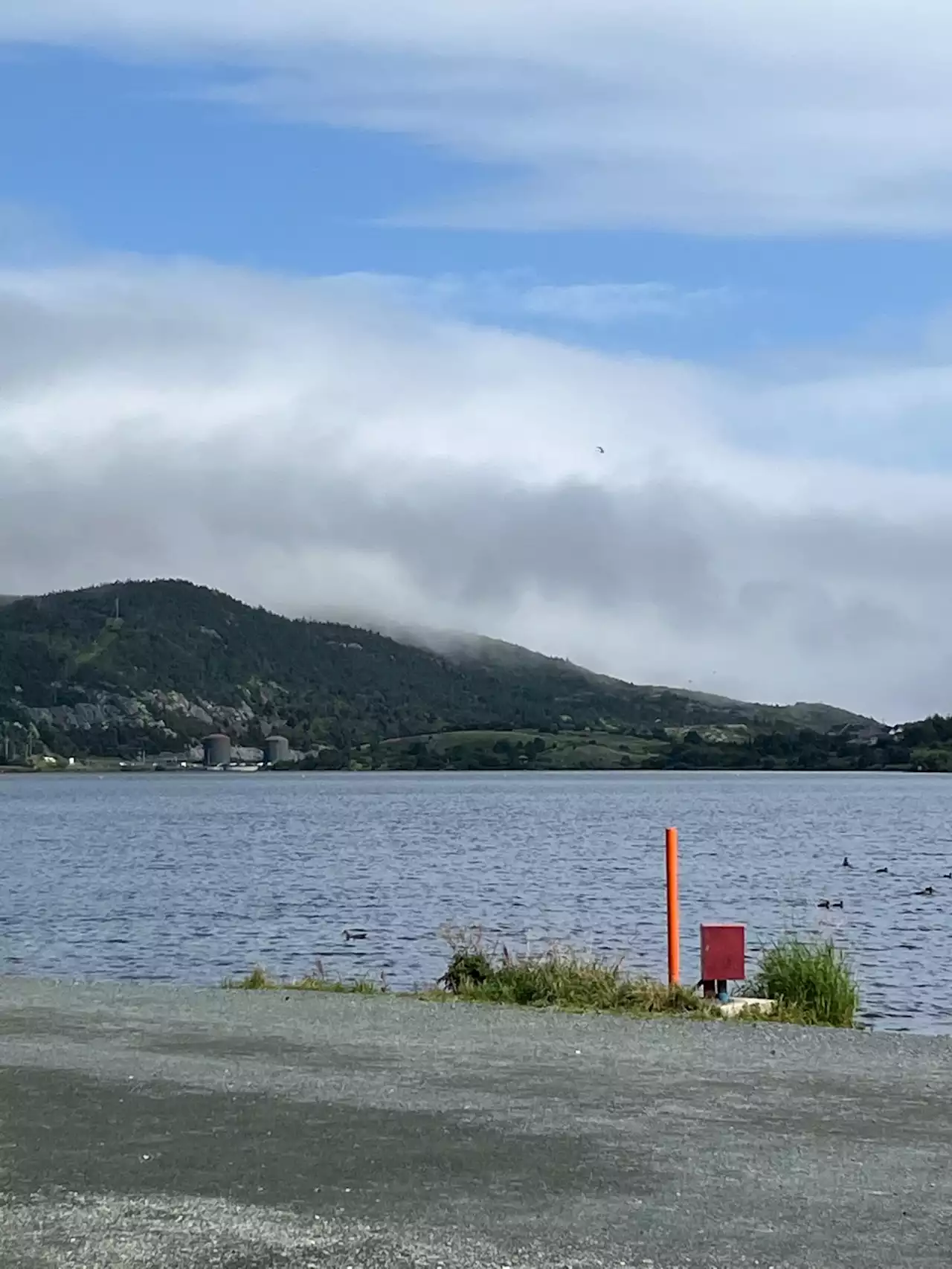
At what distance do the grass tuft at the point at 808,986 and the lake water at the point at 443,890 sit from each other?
4220mm

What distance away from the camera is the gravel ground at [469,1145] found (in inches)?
285

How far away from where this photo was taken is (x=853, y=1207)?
25.5 ft

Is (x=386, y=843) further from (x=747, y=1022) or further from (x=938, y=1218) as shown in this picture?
(x=938, y=1218)

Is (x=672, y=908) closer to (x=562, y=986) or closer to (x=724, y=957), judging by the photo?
(x=724, y=957)

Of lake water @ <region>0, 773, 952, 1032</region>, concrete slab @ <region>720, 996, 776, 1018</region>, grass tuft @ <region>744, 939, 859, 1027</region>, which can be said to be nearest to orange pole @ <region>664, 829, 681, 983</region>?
concrete slab @ <region>720, 996, 776, 1018</region>

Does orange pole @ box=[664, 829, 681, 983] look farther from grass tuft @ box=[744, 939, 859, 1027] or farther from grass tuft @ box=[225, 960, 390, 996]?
grass tuft @ box=[225, 960, 390, 996]

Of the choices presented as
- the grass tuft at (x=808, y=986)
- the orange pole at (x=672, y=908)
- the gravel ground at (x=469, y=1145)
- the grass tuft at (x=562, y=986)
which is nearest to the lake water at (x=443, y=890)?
the grass tuft at (x=808, y=986)

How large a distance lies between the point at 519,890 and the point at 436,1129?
126 feet

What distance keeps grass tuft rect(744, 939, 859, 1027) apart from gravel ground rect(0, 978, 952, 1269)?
2.55 meters

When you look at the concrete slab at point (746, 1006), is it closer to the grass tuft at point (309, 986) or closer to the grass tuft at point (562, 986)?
the grass tuft at point (562, 986)

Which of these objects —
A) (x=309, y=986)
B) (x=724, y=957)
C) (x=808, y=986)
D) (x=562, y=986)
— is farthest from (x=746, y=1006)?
(x=309, y=986)

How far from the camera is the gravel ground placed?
7.23 meters

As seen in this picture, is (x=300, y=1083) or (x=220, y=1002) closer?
(x=300, y=1083)

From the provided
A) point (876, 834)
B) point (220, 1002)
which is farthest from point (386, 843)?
point (220, 1002)
